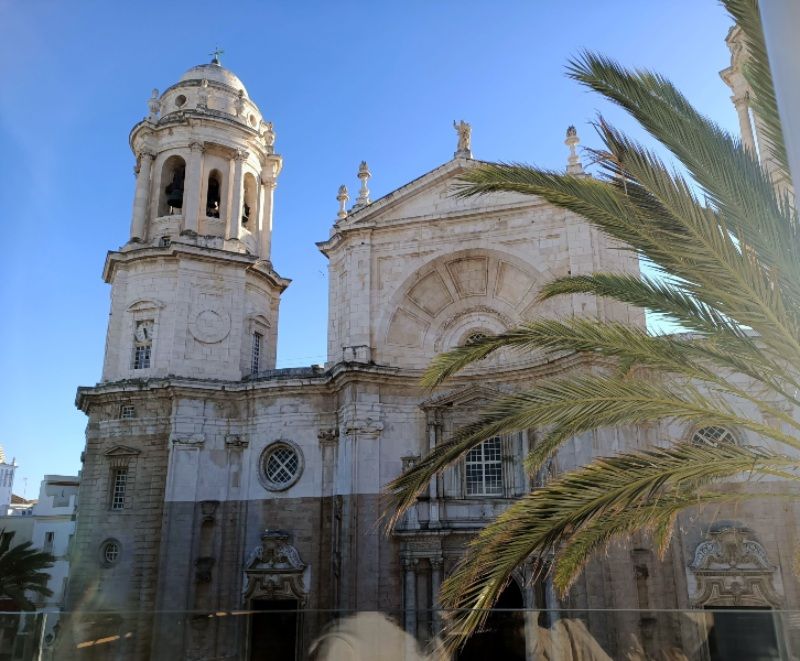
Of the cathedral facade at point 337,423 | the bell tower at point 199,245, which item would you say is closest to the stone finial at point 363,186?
the cathedral facade at point 337,423

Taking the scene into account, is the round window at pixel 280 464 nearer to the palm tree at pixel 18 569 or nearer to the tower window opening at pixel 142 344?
the tower window opening at pixel 142 344

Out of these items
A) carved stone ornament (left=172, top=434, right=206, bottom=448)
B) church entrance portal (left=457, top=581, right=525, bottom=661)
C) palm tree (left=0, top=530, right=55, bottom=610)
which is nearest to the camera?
church entrance portal (left=457, top=581, right=525, bottom=661)

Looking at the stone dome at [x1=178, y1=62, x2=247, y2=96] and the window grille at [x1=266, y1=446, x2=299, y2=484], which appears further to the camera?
the stone dome at [x1=178, y1=62, x2=247, y2=96]

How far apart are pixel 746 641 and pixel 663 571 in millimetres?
10671

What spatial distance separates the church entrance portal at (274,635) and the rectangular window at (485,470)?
12.2 metres

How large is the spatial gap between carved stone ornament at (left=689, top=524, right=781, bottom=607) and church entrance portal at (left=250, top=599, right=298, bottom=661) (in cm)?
1249

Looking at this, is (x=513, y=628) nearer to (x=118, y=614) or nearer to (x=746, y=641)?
(x=746, y=641)

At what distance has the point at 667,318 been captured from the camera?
8.12 metres

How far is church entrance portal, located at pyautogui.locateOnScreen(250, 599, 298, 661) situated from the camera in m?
9.77

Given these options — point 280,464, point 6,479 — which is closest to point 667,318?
point 280,464

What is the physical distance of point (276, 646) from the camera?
31.9ft

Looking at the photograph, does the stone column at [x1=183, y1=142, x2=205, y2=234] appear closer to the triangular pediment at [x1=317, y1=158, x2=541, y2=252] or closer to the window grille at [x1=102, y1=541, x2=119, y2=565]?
the triangular pediment at [x1=317, y1=158, x2=541, y2=252]

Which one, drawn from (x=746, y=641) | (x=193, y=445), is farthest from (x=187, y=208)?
(x=746, y=641)

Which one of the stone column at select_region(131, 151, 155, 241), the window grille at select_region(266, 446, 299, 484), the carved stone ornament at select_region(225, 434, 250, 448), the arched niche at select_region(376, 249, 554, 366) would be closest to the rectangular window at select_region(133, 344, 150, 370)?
the carved stone ornament at select_region(225, 434, 250, 448)
